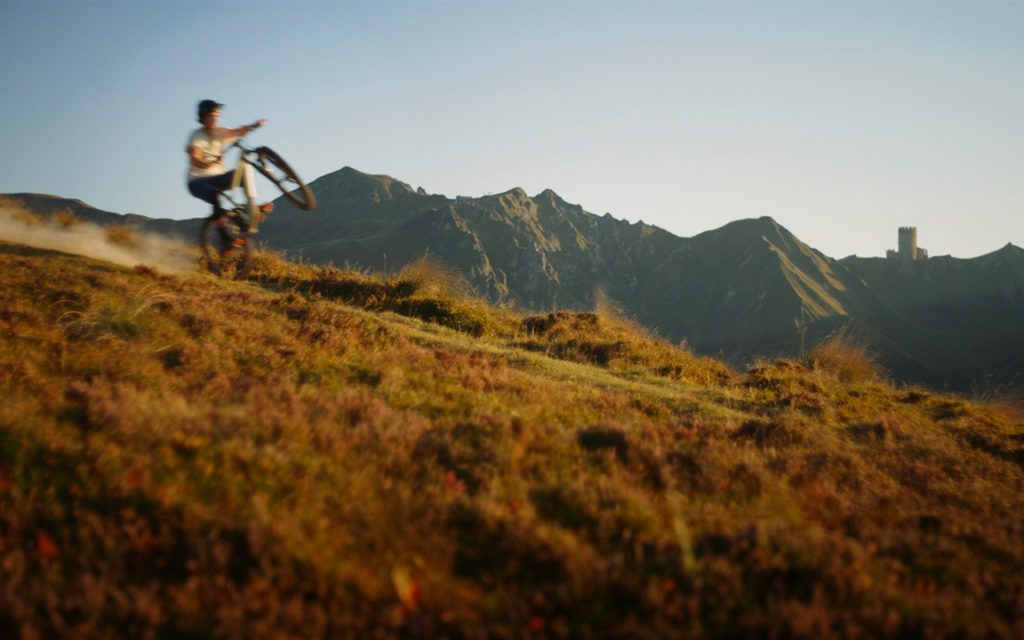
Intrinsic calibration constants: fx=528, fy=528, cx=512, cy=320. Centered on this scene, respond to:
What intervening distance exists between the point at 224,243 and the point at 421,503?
9961 millimetres

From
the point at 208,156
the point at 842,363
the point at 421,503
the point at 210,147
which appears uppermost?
the point at 210,147

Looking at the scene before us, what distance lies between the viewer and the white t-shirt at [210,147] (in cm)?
1061

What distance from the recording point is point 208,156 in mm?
10820

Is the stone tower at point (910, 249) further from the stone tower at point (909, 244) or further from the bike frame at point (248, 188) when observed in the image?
the bike frame at point (248, 188)

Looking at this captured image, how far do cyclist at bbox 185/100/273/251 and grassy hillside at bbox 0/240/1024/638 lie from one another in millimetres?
2847

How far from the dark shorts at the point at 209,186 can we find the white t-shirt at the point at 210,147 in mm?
111

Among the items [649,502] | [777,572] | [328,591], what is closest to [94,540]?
[328,591]

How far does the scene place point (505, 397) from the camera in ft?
26.2

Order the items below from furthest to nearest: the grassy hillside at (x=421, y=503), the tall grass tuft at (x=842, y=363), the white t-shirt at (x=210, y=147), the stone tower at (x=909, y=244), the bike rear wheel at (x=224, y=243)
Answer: the stone tower at (x=909, y=244) < the tall grass tuft at (x=842, y=363) < the bike rear wheel at (x=224, y=243) < the white t-shirt at (x=210, y=147) < the grassy hillside at (x=421, y=503)

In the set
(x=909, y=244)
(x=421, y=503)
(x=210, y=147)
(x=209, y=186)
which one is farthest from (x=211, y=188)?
(x=909, y=244)

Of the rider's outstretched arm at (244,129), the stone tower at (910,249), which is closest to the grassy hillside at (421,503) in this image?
the rider's outstretched arm at (244,129)

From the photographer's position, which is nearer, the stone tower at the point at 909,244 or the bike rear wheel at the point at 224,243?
the bike rear wheel at the point at 224,243

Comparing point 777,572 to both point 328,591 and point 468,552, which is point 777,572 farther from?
point 328,591

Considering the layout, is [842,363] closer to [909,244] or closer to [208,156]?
[208,156]
